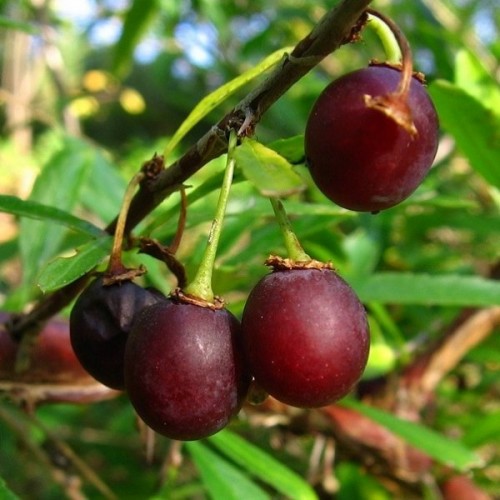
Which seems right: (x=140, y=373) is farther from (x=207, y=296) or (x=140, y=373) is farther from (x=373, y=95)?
(x=373, y=95)

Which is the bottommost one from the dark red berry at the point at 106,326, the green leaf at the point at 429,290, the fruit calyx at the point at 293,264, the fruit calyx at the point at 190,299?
the green leaf at the point at 429,290

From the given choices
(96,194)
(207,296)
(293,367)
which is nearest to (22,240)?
(96,194)

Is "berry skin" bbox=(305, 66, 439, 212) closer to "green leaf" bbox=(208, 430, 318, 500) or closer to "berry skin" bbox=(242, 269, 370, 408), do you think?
"berry skin" bbox=(242, 269, 370, 408)

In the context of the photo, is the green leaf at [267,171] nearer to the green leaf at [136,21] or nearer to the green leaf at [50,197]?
the green leaf at [50,197]

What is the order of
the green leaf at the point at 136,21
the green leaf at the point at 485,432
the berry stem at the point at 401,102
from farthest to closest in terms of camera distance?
the green leaf at the point at 136,21 → the green leaf at the point at 485,432 → the berry stem at the point at 401,102

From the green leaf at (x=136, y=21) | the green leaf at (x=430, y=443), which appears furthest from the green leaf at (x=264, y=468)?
the green leaf at (x=136, y=21)

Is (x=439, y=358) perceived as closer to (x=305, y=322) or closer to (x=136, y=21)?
(x=305, y=322)
